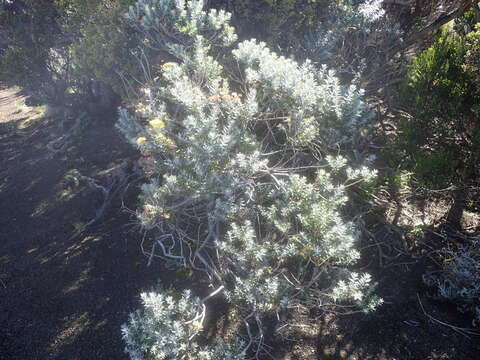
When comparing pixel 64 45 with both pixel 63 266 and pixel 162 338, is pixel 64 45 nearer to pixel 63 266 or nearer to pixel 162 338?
pixel 63 266

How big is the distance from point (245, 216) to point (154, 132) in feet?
3.96

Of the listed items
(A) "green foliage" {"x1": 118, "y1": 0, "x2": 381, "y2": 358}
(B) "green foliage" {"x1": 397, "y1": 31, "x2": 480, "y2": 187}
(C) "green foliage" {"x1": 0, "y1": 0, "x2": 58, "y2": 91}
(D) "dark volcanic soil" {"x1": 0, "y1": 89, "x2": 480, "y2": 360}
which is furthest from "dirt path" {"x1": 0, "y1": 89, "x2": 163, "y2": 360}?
(B) "green foliage" {"x1": 397, "y1": 31, "x2": 480, "y2": 187}

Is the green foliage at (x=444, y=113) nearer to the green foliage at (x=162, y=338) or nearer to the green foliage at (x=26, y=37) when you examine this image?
the green foliage at (x=162, y=338)

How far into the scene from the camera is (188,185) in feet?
9.50

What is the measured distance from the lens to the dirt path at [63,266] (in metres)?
3.11

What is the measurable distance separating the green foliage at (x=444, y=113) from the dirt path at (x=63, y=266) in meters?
2.97

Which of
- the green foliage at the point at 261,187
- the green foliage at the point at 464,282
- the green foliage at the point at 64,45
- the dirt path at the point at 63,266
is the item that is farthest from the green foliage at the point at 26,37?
the green foliage at the point at 464,282

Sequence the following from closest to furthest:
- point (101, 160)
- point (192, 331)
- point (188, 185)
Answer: point (192, 331)
point (188, 185)
point (101, 160)

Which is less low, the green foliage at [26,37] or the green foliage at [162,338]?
the green foliage at [26,37]

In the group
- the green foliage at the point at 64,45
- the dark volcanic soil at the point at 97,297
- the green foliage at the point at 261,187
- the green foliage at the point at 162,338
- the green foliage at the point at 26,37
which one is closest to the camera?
the green foliage at the point at 162,338

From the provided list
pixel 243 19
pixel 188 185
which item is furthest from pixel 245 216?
pixel 243 19

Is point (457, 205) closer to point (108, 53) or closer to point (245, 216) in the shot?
point (245, 216)

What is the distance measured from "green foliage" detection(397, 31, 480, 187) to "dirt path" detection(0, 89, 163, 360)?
2.97m

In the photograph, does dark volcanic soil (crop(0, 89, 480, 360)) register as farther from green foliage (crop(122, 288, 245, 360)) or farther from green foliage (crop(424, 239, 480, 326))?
green foliage (crop(122, 288, 245, 360))
